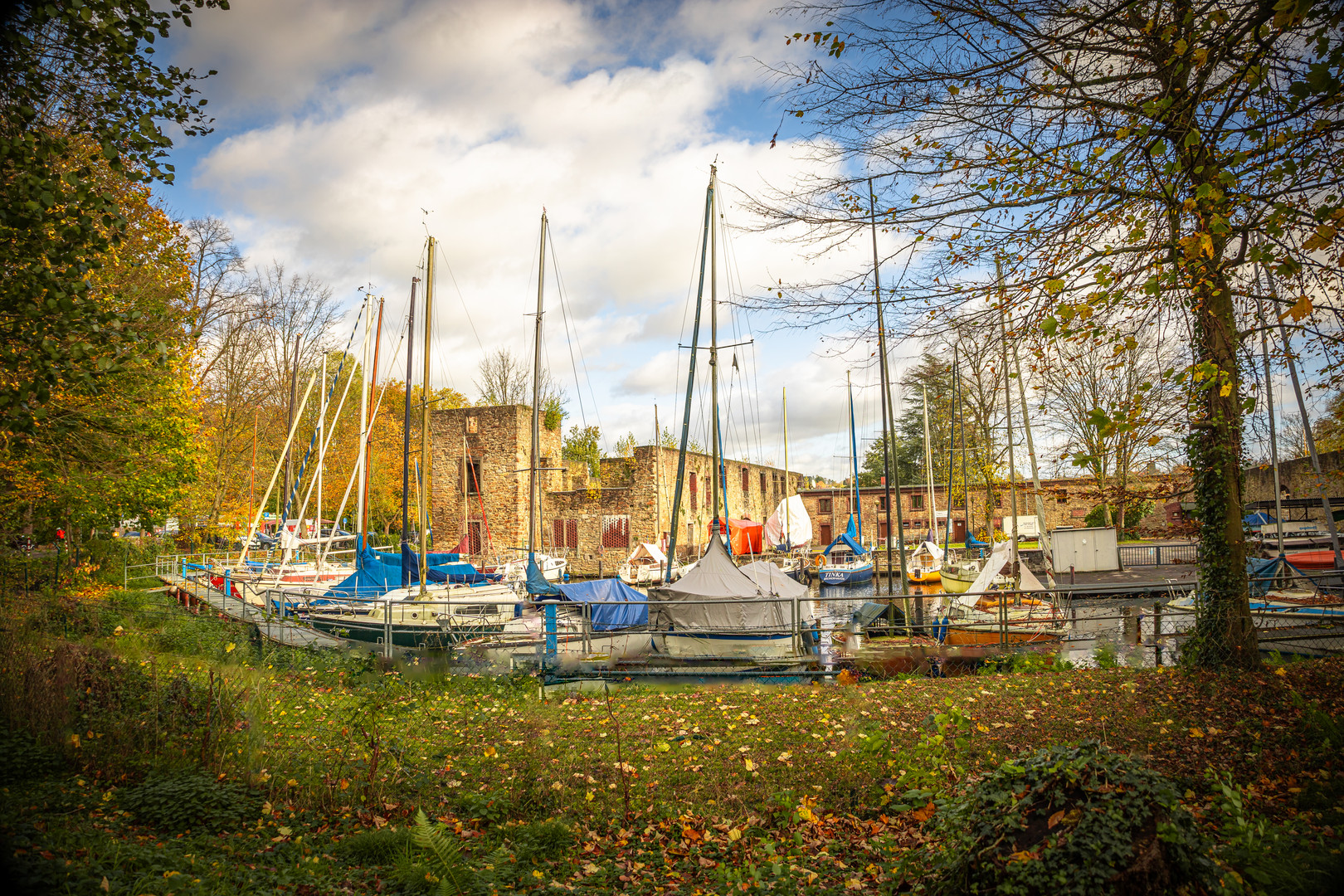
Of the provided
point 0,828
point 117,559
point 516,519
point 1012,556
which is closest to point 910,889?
point 0,828

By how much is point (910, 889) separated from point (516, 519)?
3279cm

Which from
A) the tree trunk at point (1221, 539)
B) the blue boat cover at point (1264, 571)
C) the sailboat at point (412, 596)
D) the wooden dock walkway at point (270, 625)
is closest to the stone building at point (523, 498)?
the sailboat at point (412, 596)

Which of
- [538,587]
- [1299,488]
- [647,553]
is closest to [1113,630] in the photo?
[538,587]

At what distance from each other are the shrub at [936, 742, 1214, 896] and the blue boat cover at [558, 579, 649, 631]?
1077cm

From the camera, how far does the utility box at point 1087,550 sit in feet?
89.1

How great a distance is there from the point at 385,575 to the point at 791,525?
78.8ft

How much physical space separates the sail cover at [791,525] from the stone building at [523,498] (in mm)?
2664

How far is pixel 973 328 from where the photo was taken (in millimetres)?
6480

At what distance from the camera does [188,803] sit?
214 inches

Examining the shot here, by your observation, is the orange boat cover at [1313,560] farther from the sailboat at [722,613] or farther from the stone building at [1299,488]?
the sailboat at [722,613]

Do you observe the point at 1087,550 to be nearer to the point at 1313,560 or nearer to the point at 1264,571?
the point at 1313,560

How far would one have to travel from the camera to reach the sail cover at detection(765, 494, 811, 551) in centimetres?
3816

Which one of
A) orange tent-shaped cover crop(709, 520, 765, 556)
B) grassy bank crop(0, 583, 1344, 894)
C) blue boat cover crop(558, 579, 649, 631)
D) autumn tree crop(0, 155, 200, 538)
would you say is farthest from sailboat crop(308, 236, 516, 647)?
orange tent-shaped cover crop(709, 520, 765, 556)

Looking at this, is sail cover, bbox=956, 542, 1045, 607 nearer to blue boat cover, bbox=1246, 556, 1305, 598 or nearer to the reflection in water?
the reflection in water
